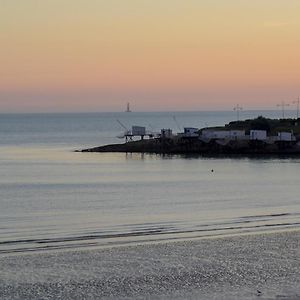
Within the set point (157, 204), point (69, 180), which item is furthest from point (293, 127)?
point (157, 204)

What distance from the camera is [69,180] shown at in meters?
59.1

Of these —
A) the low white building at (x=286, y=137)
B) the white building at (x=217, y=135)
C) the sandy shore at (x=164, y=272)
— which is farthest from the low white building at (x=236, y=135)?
the sandy shore at (x=164, y=272)

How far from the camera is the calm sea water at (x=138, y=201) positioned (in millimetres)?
28734

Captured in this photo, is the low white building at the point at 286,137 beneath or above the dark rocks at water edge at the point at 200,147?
above

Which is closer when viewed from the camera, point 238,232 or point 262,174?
point 238,232

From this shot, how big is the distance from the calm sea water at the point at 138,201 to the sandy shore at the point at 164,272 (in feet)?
7.88

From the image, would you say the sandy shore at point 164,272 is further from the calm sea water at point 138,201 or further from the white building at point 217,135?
the white building at point 217,135

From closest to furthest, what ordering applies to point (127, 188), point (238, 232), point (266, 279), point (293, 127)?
point (266, 279), point (238, 232), point (127, 188), point (293, 127)

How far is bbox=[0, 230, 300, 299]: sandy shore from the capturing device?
18156 millimetres

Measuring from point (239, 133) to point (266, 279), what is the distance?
78961 mm

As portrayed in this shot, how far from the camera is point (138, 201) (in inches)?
1661

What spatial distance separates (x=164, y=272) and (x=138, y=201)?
2155 cm

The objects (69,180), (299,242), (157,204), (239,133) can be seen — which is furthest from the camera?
(239,133)

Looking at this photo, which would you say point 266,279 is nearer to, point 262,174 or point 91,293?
point 91,293
